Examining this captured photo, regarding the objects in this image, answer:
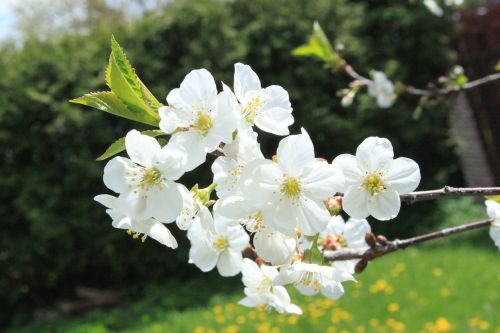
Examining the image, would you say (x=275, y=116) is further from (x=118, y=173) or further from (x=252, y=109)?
(x=118, y=173)

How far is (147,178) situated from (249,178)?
0.14 meters

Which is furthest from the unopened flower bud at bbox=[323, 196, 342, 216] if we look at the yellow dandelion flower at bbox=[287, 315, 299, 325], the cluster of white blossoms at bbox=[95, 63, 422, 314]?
the yellow dandelion flower at bbox=[287, 315, 299, 325]

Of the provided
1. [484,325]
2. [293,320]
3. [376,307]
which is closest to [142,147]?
[484,325]

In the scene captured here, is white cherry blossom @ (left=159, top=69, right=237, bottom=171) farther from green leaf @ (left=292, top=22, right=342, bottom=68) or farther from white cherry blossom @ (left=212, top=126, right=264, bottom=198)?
green leaf @ (left=292, top=22, right=342, bottom=68)

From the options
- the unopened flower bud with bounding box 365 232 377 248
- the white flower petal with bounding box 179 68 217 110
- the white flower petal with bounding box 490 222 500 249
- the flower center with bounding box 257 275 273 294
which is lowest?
the white flower petal with bounding box 490 222 500 249

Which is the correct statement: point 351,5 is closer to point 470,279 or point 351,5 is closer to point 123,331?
point 470,279

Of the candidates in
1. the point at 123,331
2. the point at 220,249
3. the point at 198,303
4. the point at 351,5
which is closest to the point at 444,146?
the point at 351,5

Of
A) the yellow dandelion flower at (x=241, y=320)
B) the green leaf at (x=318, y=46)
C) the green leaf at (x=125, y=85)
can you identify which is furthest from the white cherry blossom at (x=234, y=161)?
the yellow dandelion flower at (x=241, y=320)

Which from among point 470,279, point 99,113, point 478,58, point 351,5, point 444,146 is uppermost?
point 351,5

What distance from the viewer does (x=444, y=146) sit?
6.11 metres

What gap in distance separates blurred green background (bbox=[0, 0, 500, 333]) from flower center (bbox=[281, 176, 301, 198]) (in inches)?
119

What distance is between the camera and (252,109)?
741 millimetres

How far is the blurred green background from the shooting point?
433 centimetres

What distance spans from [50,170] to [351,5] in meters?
3.49
